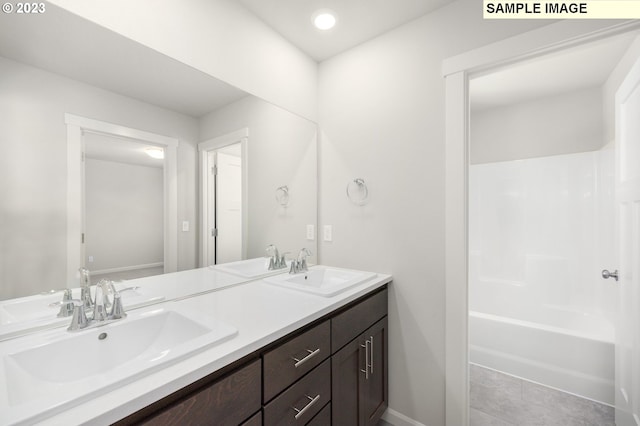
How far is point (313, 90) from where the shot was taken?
6.89 ft

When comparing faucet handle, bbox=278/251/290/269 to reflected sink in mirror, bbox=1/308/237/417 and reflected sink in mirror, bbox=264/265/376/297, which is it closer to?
reflected sink in mirror, bbox=264/265/376/297

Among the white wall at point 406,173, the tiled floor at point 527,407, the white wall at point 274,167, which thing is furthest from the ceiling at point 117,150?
the tiled floor at point 527,407

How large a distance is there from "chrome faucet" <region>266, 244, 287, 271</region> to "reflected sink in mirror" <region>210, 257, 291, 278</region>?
23mm

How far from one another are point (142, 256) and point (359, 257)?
1.25 metres

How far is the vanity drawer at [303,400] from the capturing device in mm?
928

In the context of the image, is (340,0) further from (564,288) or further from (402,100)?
(564,288)

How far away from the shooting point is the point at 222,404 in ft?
2.53

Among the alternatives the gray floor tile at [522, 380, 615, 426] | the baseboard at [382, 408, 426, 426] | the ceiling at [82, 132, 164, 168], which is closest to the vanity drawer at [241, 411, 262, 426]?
the ceiling at [82, 132, 164, 168]

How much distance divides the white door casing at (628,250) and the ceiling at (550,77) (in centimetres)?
59

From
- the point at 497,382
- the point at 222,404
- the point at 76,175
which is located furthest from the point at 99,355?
the point at 497,382

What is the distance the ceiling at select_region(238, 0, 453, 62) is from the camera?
1549mm

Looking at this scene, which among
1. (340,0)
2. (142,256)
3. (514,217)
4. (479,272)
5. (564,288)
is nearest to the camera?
(142,256)

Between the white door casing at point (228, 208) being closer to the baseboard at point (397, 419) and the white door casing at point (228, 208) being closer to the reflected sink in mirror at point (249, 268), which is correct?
the reflected sink in mirror at point (249, 268)

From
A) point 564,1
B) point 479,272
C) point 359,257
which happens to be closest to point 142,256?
point 359,257
